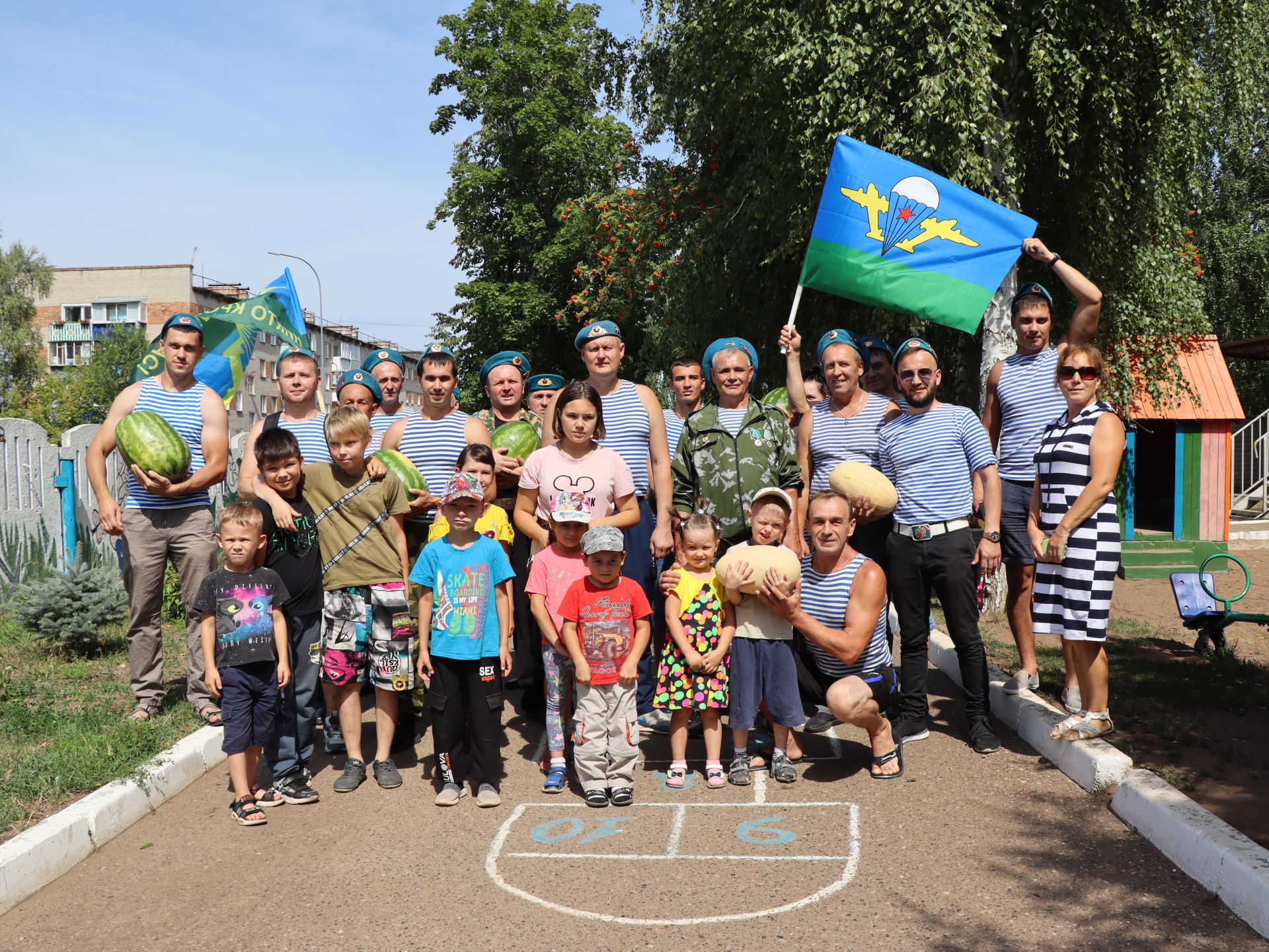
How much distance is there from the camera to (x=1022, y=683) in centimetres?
662

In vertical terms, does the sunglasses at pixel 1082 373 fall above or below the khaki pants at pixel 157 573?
above

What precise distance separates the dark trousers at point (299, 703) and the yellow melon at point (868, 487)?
125 inches

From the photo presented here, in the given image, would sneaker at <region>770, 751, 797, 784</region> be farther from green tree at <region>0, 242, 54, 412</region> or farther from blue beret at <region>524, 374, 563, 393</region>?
green tree at <region>0, 242, 54, 412</region>

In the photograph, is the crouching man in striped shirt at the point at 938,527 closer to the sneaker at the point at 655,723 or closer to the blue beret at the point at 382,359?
the sneaker at the point at 655,723

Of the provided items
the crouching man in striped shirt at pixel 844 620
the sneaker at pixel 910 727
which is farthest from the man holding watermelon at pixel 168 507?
the sneaker at pixel 910 727

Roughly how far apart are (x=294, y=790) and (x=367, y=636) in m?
0.89

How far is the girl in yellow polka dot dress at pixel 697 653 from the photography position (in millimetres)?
5449

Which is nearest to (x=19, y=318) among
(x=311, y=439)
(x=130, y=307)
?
(x=130, y=307)

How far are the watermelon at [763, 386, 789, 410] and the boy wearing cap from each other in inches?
84.8

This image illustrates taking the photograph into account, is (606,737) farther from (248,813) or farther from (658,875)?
(248,813)

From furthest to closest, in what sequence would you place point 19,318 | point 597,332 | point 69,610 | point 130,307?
1. point 130,307
2. point 19,318
3. point 69,610
4. point 597,332

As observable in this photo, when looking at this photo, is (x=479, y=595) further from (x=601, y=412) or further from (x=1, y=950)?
(x=1, y=950)

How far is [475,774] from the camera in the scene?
5516 mm

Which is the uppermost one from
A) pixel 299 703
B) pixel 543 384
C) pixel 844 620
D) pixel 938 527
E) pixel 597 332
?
pixel 597 332
